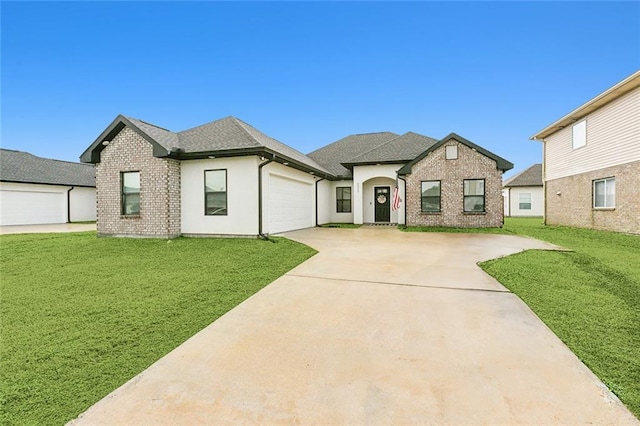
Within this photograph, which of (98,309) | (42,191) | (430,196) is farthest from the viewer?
(42,191)

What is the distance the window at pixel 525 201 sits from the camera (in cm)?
2797

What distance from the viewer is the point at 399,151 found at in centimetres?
1680

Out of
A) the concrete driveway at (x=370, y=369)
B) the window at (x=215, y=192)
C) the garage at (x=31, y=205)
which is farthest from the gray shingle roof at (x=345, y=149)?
the garage at (x=31, y=205)

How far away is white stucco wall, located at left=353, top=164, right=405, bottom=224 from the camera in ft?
54.1

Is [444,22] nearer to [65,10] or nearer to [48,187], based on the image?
[65,10]

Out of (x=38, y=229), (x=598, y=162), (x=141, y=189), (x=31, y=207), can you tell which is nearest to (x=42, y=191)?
(x=31, y=207)

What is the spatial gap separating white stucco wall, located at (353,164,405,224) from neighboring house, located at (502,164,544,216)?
17.5 metres

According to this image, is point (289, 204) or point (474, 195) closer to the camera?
point (289, 204)

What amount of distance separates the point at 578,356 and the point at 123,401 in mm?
4005

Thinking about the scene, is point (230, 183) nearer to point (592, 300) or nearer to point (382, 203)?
point (592, 300)

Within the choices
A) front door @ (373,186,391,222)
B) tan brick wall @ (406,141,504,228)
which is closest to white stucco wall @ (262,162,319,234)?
front door @ (373,186,391,222)

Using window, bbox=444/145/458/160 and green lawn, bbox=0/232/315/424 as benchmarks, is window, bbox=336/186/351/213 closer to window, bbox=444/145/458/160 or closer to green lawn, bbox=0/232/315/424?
window, bbox=444/145/458/160

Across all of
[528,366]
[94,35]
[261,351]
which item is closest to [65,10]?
[94,35]

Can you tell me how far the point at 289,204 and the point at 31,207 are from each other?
19013 mm
